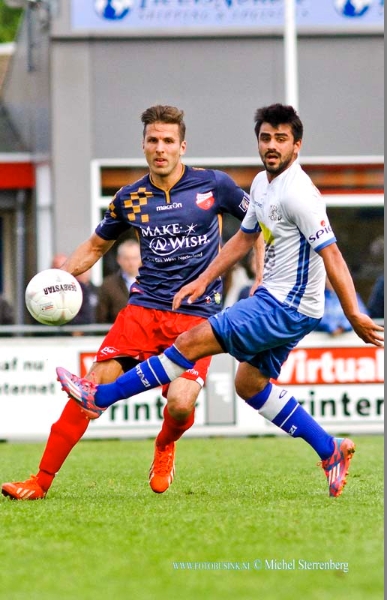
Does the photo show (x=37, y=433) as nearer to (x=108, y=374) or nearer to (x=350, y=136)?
(x=108, y=374)

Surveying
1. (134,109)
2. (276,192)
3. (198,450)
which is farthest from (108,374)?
(134,109)

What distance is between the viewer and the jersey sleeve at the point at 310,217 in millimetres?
6773

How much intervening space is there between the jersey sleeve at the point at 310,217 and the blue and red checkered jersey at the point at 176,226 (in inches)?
36.4

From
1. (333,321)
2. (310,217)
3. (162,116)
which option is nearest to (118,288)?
(333,321)

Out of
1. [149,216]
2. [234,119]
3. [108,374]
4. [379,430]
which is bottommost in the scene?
[379,430]

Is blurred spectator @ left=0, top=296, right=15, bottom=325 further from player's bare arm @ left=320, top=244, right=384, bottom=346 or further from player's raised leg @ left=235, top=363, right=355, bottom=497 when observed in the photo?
player's bare arm @ left=320, top=244, right=384, bottom=346

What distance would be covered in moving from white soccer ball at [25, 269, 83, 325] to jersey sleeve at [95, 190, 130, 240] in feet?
1.69

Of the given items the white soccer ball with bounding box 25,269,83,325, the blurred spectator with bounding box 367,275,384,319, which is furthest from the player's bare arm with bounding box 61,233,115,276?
the blurred spectator with bounding box 367,275,384,319

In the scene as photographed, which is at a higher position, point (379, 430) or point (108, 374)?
point (108, 374)

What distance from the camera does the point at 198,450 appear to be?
11.9 m

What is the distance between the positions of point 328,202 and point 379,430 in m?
6.99

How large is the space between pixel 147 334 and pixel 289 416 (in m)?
1.01

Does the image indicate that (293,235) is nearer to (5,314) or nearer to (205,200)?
(205,200)

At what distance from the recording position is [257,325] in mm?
6914
